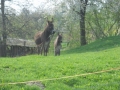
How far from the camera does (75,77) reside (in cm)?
1007

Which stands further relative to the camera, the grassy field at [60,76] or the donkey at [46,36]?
the donkey at [46,36]

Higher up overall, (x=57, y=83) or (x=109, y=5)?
(x=109, y=5)

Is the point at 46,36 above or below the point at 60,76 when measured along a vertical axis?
above

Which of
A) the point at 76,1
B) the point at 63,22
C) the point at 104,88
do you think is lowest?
the point at 104,88

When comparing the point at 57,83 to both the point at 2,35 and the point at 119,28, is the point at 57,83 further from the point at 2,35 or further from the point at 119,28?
the point at 119,28

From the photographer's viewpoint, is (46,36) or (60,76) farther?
(46,36)

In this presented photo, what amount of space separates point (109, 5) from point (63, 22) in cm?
686

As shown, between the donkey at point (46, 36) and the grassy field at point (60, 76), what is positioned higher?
the donkey at point (46, 36)

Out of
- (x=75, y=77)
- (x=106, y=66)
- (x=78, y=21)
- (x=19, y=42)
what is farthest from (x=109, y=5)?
(x=75, y=77)

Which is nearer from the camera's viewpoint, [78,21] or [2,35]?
Answer: [2,35]

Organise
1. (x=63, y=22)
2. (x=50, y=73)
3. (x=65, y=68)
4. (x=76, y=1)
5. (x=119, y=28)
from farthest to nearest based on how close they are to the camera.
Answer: (x=119, y=28)
(x=63, y=22)
(x=76, y=1)
(x=65, y=68)
(x=50, y=73)

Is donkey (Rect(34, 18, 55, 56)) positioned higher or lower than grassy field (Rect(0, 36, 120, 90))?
higher

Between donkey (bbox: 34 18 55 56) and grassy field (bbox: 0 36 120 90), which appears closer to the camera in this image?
grassy field (bbox: 0 36 120 90)

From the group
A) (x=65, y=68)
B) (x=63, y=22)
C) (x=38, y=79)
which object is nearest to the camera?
(x=38, y=79)
